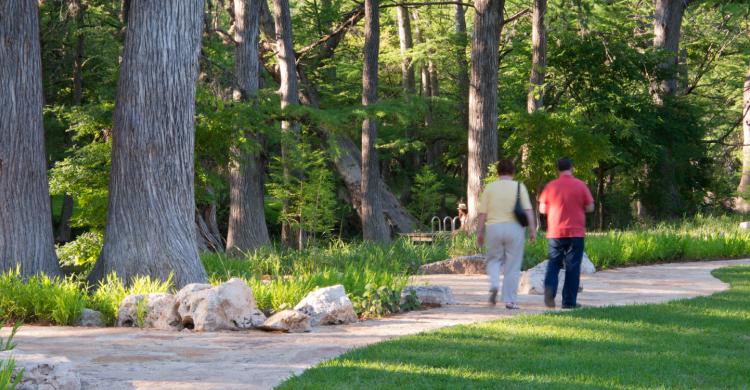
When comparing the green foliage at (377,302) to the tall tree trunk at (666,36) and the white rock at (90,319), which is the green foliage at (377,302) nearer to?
the white rock at (90,319)

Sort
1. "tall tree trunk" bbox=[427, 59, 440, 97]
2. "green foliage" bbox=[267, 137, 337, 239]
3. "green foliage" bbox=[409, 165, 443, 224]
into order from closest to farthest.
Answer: "green foliage" bbox=[267, 137, 337, 239] < "green foliage" bbox=[409, 165, 443, 224] < "tall tree trunk" bbox=[427, 59, 440, 97]

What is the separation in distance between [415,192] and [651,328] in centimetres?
2927

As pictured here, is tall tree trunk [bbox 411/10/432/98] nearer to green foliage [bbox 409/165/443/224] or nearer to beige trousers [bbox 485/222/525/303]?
green foliage [bbox 409/165/443/224]

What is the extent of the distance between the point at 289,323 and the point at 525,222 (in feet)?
9.91

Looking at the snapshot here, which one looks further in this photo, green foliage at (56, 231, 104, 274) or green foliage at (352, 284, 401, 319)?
green foliage at (56, 231, 104, 274)

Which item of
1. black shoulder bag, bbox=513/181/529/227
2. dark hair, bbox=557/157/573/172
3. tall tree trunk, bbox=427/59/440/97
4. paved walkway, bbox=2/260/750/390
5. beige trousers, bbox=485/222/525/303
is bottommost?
paved walkway, bbox=2/260/750/390

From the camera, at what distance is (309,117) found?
815 inches

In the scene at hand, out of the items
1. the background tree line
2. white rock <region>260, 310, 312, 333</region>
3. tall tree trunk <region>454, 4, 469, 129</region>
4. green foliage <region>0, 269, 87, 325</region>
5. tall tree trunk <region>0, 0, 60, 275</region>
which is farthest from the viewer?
tall tree trunk <region>454, 4, 469, 129</region>

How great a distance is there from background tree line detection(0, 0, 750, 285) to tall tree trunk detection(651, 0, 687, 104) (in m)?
0.08

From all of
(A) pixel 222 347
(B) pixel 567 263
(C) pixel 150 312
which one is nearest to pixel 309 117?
(B) pixel 567 263

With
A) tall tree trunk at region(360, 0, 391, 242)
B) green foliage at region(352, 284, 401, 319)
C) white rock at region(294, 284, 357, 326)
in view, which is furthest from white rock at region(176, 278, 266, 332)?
tall tree trunk at region(360, 0, 391, 242)

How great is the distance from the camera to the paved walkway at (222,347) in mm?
7488

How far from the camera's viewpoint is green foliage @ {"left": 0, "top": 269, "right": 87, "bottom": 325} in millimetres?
10711

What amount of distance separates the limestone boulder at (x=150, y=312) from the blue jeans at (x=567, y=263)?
14.0ft
